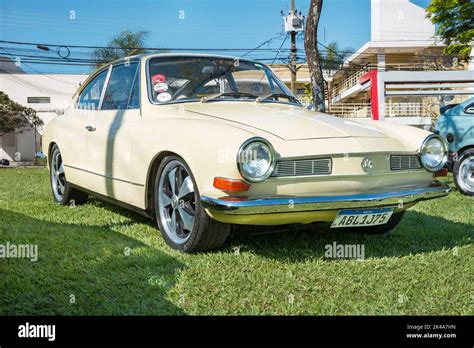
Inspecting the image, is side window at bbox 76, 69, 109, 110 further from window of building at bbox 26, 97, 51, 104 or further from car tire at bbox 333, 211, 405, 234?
window of building at bbox 26, 97, 51, 104

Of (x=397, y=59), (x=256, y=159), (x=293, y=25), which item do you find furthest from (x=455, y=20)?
(x=397, y=59)

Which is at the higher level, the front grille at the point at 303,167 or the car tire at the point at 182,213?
the front grille at the point at 303,167

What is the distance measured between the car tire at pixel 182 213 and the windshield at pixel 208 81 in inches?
32.1

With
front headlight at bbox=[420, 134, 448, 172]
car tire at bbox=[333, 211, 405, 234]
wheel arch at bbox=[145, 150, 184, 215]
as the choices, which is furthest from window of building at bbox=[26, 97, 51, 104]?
front headlight at bbox=[420, 134, 448, 172]

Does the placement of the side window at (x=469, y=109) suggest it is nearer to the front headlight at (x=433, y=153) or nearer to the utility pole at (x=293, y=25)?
the front headlight at (x=433, y=153)

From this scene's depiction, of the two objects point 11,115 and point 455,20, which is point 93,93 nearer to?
point 455,20

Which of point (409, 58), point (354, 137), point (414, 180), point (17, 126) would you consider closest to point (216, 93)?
point (354, 137)

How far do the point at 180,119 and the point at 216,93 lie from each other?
0.83 meters

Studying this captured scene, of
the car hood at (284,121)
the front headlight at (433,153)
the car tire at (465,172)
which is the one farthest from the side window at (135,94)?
the car tire at (465,172)

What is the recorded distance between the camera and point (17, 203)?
6.40 m

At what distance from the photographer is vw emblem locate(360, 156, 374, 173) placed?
3759 mm

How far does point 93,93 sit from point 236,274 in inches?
124

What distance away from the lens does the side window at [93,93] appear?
18.5ft
